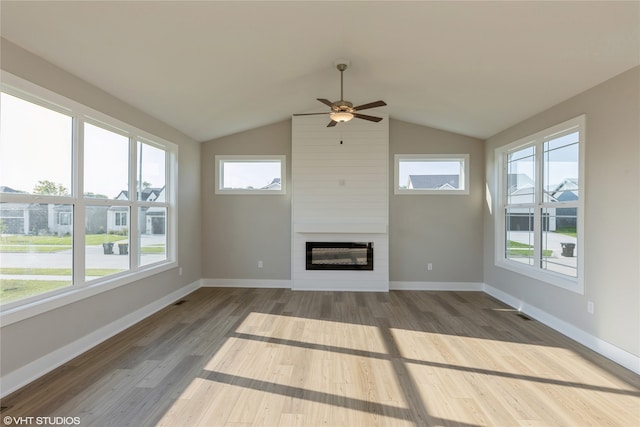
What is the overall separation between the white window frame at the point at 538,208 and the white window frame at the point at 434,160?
588mm

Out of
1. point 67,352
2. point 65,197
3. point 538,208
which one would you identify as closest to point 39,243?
point 65,197

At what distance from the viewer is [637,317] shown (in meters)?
2.74

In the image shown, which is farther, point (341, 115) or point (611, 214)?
point (341, 115)

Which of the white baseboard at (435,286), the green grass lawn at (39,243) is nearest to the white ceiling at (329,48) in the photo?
the green grass lawn at (39,243)

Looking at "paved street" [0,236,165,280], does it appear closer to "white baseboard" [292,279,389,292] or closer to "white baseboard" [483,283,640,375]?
"white baseboard" [292,279,389,292]

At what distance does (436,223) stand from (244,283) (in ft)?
12.2

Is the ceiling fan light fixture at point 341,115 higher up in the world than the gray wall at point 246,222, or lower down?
higher up

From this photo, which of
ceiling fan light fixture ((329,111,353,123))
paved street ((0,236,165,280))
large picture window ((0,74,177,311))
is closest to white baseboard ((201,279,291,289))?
large picture window ((0,74,177,311))

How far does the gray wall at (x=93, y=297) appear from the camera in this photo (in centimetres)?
241

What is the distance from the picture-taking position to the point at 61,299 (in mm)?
2811

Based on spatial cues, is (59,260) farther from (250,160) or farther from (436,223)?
(436,223)

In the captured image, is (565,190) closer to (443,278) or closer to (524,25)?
(524,25)

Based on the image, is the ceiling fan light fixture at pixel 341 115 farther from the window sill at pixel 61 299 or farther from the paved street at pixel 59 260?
the window sill at pixel 61 299

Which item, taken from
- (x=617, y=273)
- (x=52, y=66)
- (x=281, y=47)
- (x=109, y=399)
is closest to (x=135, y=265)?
(x=109, y=399)
